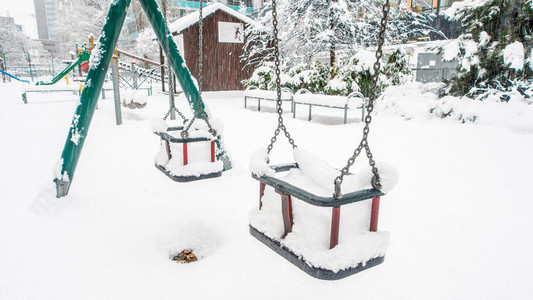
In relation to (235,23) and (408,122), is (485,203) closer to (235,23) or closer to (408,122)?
(408,122)

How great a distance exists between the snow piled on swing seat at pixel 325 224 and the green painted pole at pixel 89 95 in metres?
2.12

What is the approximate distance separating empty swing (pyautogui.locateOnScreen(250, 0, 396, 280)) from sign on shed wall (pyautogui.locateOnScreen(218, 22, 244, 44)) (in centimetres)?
1351

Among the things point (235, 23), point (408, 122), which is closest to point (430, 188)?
point (408, 122)

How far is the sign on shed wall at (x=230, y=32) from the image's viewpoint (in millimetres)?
14320

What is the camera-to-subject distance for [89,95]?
3.26 m

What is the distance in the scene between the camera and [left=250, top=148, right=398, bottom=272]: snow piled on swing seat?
155 centimetres

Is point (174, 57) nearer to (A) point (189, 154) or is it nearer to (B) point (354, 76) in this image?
(A) point (189, 154)

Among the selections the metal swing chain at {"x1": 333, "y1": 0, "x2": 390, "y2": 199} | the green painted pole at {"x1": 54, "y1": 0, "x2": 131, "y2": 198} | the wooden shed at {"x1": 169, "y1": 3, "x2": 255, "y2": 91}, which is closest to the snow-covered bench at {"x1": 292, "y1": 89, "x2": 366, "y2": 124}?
the green painted pole at {"x1": 54, "y1": 0, "x2": 131, "y2": 198}

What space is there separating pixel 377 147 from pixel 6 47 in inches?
1561

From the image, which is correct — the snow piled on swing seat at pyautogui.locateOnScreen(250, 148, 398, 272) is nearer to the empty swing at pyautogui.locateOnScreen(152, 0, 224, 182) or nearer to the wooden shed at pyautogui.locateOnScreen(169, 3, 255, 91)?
the empty swing at pyautogui.locateOnScreen(152, 0, 224, 182)

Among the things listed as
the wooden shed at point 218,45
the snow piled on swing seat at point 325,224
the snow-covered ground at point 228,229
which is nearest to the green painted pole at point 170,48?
the snow-covered ground at point 228,229

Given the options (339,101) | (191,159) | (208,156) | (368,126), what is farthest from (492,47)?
(368,126)

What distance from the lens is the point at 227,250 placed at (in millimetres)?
2303

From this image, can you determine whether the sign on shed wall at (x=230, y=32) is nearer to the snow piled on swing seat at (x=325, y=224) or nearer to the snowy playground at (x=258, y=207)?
the snowy playground at (x=258, y=207)
